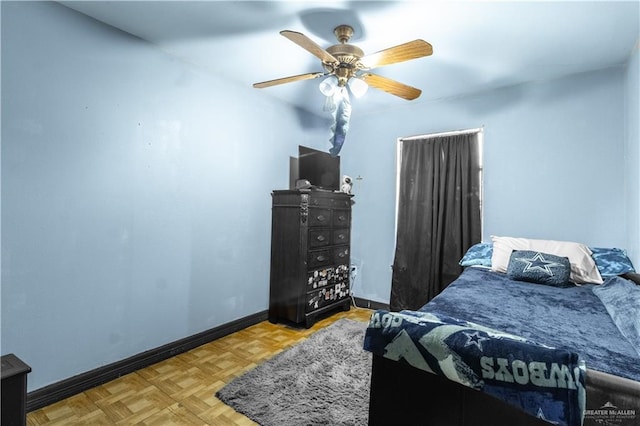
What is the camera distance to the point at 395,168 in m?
3.64

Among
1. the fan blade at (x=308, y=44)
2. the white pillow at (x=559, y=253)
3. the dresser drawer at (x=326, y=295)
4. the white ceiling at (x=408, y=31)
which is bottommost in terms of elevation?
the dresser drawer at (x=326, y=295)

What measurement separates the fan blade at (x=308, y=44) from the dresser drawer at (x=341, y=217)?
1.78 metres

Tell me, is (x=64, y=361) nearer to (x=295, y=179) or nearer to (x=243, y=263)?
(x=243, y=263)

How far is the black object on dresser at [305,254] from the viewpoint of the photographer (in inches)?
118

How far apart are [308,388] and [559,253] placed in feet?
7.20

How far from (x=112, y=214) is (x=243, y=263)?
4.13 ft

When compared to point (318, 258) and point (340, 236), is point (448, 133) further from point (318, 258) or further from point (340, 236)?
point (318, 258)

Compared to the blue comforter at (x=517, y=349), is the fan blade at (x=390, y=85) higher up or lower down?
higher up

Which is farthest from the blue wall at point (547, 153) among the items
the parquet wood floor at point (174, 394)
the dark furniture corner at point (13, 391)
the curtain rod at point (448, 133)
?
the dark furniture corner at point (13, 391)

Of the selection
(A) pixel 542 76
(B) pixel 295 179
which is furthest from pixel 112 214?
(A) pixel 542 76

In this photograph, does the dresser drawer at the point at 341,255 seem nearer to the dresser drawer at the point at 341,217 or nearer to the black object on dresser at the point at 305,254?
the black object on dresser at the point at 305,254

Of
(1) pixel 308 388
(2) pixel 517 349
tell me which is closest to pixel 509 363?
(2) pixel 517 349

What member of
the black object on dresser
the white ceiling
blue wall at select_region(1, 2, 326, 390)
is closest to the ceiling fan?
the white ceiling

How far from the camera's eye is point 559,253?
2.39 metres
